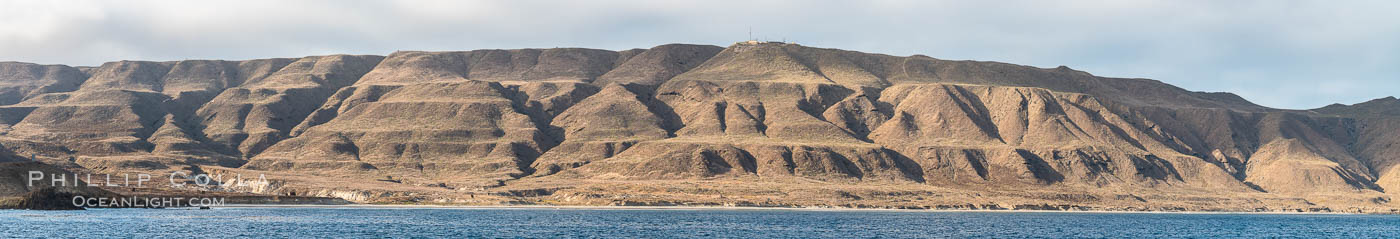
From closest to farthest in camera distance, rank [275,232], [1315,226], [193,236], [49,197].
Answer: [193,236] < [275,232] < [49,197] < [1315,226]

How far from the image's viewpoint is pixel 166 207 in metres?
190

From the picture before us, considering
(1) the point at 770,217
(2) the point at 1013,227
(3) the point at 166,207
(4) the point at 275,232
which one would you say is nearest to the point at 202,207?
(3) the point at 166,207

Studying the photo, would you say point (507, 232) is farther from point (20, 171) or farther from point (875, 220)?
point (20, 171)

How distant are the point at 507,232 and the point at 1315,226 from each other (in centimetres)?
13172

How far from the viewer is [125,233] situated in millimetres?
121625

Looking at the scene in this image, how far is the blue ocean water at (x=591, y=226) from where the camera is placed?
426ft

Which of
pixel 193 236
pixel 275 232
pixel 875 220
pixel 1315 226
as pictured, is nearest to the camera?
pixel 193 236

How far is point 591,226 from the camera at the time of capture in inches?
6029

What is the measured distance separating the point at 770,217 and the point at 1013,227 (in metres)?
38.0

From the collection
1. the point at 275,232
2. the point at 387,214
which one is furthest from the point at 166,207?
the point at 275,232

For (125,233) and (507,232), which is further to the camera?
(507,232)

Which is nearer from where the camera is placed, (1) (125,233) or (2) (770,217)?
(1) (125,233)

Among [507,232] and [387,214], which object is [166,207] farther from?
[507,232]

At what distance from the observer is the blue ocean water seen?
130 meters
